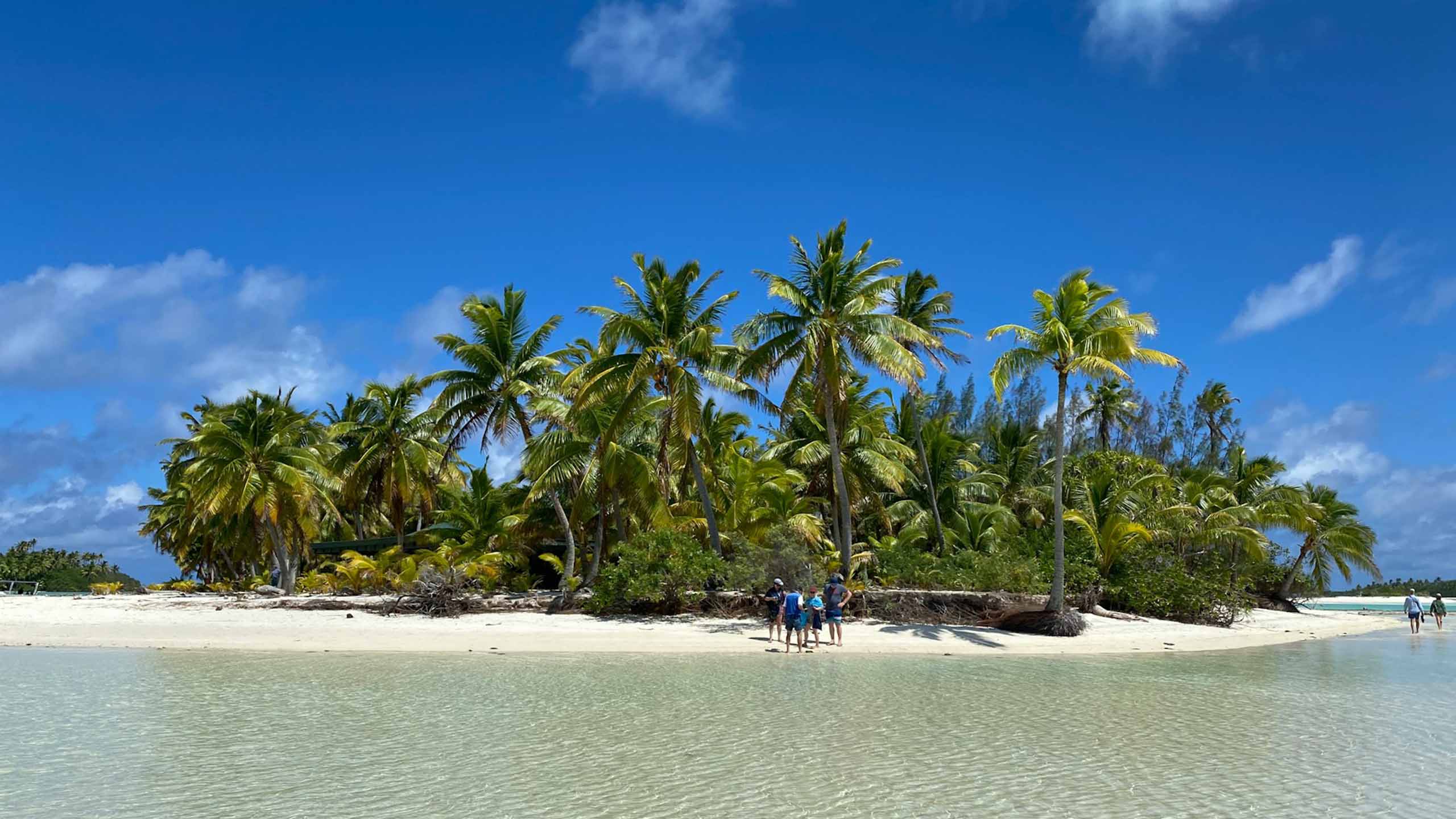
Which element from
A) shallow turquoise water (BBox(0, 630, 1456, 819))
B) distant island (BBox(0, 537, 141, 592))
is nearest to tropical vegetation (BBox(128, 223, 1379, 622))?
shallow turquoise water (BBox(0, 630, 1456, 819))

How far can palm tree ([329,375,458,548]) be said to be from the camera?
113 ft

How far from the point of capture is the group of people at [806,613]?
18766 millimetres

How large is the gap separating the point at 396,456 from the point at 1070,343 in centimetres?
2413

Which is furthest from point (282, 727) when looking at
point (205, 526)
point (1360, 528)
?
point (1360, 528)

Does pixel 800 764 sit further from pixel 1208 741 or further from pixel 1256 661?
pixel 1256 661

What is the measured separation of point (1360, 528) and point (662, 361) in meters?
32.6

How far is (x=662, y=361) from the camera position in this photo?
24734 millimetres

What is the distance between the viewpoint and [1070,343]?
21.0 metres

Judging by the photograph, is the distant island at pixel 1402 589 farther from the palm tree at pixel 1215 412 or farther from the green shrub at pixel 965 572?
the green shrub at pixel 965 572

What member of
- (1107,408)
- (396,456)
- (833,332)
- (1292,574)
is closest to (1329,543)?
(1292,574)

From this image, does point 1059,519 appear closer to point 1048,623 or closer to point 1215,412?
point 1048,623

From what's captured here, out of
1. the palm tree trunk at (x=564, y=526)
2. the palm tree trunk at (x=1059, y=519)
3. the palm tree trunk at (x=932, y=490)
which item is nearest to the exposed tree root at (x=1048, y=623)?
the palm tree trunk at (x=1059, y=519)

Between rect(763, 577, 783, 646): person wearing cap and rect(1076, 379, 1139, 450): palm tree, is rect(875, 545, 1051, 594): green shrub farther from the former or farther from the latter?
rect(1076, 379, 1139, 450): palm tree

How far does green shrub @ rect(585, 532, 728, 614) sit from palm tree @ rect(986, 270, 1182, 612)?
317 inches
